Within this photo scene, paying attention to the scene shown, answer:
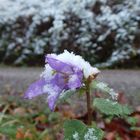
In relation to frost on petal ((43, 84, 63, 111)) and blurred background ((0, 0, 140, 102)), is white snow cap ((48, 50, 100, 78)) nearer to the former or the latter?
frost on petal ((43, 84, 63, 111))

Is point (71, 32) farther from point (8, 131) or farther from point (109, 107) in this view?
point (109, 107)

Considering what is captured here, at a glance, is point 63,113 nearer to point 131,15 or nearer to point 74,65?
point 74,65

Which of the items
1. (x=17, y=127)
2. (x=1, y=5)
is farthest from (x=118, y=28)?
(x=17, y=127)

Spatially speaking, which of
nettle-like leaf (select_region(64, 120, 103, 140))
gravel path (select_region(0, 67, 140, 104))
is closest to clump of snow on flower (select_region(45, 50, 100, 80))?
nettle-like leaf (select_region(64, 120, 103, 140))

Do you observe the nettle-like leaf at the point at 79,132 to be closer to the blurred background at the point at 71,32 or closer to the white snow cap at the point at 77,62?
the white snow cap at the point at 77,62

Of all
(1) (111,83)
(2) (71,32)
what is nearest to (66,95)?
(1) (111,83)

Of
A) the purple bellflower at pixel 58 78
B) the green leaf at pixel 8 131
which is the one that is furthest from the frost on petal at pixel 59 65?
the green leaf at pixel 8 131
